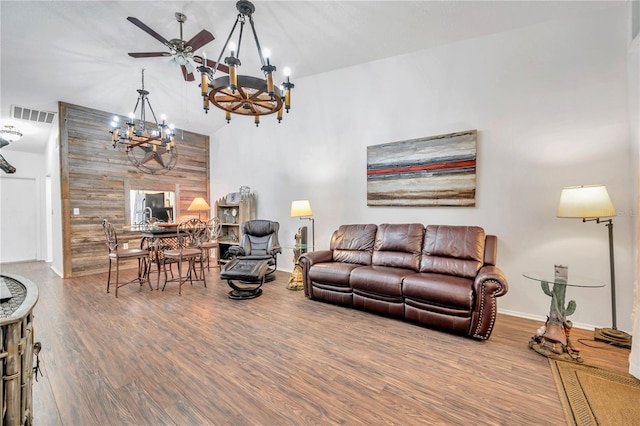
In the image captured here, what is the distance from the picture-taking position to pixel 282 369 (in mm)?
2066

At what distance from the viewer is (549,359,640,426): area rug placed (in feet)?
5.17

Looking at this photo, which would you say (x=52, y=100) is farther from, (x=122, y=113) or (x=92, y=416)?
(x=92, y=416)

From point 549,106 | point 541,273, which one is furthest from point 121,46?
point 541,273

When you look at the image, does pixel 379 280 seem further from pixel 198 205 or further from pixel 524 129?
pixel 198 205

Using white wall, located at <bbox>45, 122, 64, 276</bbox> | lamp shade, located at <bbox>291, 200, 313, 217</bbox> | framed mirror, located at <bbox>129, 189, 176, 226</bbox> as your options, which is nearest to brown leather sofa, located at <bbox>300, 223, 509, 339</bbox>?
lamp shade, located at <bbox>291, 200, 313, 217</bbox>

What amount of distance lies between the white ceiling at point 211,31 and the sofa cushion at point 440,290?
2.78m

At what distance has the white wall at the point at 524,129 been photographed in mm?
2613

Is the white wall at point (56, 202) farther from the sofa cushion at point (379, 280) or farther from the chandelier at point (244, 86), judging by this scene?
the sofa cushion at point (379, 280)

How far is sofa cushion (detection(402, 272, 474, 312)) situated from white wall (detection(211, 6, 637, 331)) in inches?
38.2

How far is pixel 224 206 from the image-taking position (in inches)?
240

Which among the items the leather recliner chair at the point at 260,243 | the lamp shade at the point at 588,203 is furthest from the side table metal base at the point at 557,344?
the leather recliner chair at the point at 260,243

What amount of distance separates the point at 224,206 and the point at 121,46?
131 inches

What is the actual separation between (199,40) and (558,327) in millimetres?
4304

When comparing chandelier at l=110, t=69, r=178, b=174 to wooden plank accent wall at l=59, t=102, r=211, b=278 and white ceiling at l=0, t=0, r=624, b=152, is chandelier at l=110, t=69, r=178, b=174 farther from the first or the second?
white ceiling at l=0, t=0, r=624, b=152
